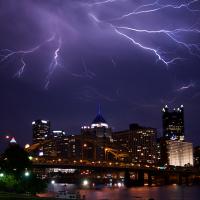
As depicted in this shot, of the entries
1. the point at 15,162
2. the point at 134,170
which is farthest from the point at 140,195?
the point at 134,170

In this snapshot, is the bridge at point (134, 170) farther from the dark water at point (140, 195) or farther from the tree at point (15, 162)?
the tree at point (15, 162)

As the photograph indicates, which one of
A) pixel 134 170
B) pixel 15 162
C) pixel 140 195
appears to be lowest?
pixel 140 195

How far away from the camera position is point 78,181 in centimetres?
19412

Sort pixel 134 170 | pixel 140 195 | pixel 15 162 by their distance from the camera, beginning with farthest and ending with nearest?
pixel 134 170, pixel 140 195, pixel 15 162

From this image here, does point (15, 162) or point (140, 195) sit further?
point (140, 195)

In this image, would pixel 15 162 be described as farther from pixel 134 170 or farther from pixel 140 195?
pixel 134 170

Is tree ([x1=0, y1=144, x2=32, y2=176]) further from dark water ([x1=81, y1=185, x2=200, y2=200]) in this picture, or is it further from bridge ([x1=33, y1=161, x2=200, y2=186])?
bridge ([x1=33, y1=161, x2=200, y2=186])

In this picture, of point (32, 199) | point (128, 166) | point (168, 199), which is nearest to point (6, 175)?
point (32, 199)

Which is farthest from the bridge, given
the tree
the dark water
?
the tree

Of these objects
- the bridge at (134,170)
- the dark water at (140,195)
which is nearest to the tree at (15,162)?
the dark water at (140,195)

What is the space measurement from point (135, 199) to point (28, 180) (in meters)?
Answer: 26.7

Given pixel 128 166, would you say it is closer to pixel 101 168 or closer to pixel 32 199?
pixel 101 168

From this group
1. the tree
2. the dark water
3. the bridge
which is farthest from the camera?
the bridge

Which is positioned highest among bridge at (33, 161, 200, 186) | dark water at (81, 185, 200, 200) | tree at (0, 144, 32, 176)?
bridge at (33, 161, 200, 186)
